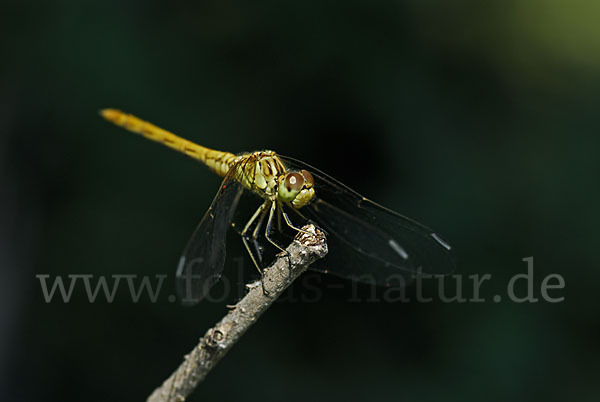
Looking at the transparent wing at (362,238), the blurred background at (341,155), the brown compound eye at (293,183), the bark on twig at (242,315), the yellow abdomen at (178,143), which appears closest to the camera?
the bark on twig at (242,315)

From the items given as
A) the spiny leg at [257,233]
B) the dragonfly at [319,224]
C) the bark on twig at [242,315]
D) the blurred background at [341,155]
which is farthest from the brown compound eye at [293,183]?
the blurred background at [341,155]

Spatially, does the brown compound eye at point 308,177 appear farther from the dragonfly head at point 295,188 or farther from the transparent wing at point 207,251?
the transparent wing at point 207,251

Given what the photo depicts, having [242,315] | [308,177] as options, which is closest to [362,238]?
[308,177]

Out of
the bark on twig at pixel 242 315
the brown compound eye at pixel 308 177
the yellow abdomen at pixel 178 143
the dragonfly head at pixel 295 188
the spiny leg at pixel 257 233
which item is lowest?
the bark on twig at pixel 242 315

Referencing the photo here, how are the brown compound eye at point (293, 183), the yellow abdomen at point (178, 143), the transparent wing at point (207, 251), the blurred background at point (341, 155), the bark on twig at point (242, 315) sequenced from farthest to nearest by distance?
the blurred background at point (341, 155)
the yellow abdomen at point (178, 143)
the brown compound eye at point (293, 183)
the transparent wing at point (207, 251)
the bark on twig at point (242, 315)

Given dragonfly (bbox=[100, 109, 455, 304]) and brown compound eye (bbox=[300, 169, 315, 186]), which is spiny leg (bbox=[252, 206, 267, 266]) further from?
brown compound eye (bbox=[300, 169, 315, 186])

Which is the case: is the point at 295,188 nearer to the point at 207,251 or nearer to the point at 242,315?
the point at 207,251

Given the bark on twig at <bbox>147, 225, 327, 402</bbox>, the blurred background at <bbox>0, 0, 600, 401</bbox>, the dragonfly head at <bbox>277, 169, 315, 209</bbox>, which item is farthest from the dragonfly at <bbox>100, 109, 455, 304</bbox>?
the blurred background at <bbox>0, 0, 600, 401</bbox>
